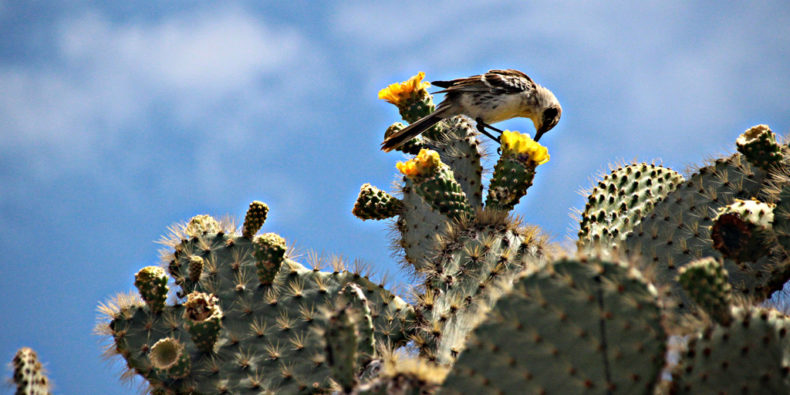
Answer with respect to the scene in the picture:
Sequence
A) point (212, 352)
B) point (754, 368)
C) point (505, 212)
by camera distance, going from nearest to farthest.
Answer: point (754, 368) < point (212, 352) < point (505, 212)

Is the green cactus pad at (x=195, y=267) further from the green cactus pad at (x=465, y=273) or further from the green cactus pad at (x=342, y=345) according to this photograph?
the green cactus pad at (x=342, y=345)

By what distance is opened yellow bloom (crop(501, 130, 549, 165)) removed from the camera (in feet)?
12.7

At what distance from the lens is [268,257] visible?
3.39 meters

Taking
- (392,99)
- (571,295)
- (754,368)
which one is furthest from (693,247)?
(392,99)

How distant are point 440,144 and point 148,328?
6.78ft

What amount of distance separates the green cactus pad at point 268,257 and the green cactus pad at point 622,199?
1544 millimetres

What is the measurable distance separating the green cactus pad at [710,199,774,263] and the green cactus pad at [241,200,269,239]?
2129mm

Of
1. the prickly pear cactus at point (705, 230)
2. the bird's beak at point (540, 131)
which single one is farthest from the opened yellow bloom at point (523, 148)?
the bird's beak at point (540, 131)

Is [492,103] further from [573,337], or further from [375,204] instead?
[573,337]

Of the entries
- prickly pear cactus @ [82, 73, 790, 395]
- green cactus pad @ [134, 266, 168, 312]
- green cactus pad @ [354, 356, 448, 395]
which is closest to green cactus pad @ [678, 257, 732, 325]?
prickly pear cactus @ [82, 73, 790, 395]

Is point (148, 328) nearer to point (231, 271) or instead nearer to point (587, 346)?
point (231, 271)

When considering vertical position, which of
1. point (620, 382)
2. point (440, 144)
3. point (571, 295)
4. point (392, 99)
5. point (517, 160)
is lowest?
point (620, 382)

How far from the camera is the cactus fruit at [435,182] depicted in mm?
3695

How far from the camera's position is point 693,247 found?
10.7 ft
